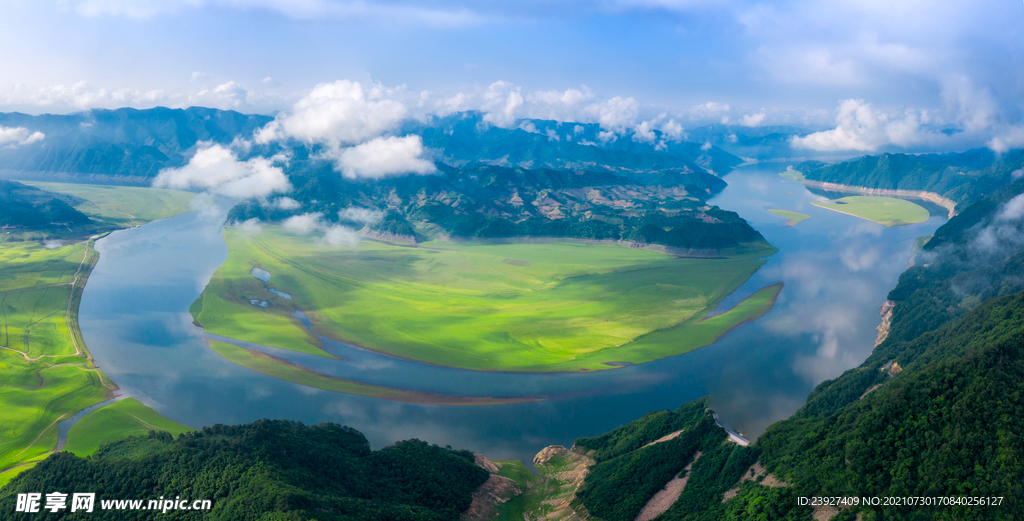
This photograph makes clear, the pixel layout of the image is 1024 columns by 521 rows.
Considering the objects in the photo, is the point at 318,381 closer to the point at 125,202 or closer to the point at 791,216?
the point at 791,216

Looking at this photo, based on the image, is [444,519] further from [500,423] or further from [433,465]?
[500,423]

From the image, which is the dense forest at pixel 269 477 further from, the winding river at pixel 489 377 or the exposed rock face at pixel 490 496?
the winding river at pixel 489 377

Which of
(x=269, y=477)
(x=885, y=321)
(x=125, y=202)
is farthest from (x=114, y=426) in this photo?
(x=125, y=202)

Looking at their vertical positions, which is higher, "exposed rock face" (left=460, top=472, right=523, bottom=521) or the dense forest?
the dense forest

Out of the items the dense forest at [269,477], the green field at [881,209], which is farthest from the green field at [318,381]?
the green field at [881,209]

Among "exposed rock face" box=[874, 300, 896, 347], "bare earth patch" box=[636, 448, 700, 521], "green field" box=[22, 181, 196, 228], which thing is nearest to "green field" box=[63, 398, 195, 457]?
"bare earth patch" box=[636, 448, 700, 521]

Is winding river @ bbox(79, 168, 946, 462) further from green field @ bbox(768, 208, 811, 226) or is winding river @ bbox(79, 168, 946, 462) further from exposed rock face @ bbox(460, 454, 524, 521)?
green field @ bbox(768, 208, 811, 226)
